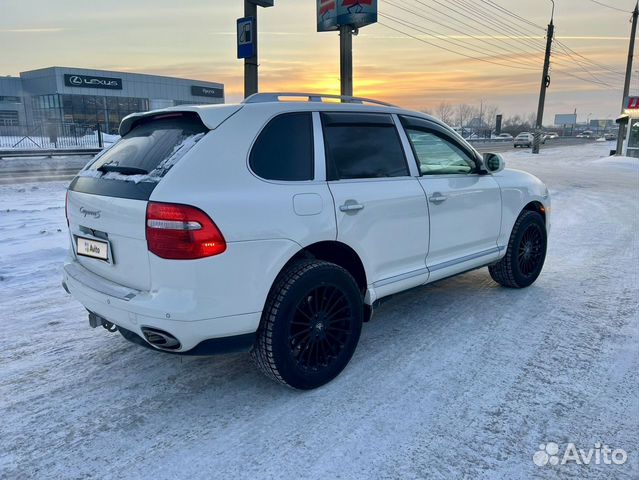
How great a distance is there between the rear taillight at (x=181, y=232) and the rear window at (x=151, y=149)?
261 millimetres

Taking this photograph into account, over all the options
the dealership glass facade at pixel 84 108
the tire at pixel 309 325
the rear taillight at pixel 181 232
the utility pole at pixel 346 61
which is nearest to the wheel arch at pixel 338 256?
the tire at pixel 309 325

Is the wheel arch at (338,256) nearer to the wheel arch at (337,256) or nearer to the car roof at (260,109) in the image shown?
the wheel arch at (337,256)

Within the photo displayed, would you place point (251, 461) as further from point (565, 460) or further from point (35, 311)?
point (35, 311)

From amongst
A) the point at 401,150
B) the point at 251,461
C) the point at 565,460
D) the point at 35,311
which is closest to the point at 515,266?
the point at 401,150

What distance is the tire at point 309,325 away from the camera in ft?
9.70

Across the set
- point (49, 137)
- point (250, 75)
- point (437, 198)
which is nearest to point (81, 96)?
point (49, 137)

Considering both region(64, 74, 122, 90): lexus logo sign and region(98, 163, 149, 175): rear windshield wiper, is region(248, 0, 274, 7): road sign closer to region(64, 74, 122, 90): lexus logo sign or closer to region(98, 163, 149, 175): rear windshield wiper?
region(98, 163, 149, 175): rear windshield wiper

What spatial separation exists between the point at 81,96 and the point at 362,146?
63056 mm

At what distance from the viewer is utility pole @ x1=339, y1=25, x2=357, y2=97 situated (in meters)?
11.0

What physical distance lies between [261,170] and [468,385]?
1.94 metres

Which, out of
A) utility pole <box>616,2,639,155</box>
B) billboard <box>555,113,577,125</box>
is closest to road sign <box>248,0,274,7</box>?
utility pole <box>616,2,639,155</box>

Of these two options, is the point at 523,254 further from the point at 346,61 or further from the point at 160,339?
the point at 346,61

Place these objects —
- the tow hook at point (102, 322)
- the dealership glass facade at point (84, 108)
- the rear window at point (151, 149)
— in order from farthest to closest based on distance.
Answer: the dealership glass facade at point (84, 108) < the tow hook at point (102, 322) < the rear window at point (151, 149)

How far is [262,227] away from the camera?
2824mm
